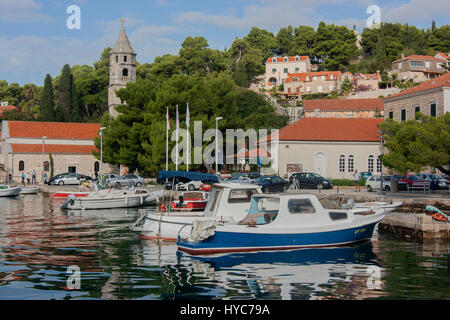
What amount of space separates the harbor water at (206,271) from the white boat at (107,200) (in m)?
12.1

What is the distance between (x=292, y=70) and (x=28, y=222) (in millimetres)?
123498

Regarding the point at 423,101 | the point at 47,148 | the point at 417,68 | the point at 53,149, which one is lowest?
the point at 53,149

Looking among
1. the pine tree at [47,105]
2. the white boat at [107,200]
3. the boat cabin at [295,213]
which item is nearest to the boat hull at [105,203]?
the white boat at [107,200]

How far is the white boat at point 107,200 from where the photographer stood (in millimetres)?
36000

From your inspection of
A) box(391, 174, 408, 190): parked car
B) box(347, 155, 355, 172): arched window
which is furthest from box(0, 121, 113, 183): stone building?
box(391, 174, 408, 190): parked car

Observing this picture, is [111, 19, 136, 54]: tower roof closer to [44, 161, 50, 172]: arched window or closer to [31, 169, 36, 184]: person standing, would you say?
[44, 161, 50, 172]: arched window

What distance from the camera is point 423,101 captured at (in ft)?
164

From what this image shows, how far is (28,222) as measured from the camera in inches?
1124

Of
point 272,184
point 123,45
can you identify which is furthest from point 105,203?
point 123,45

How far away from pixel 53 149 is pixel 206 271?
6741 centimetres

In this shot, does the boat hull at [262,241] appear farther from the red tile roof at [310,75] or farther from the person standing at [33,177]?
the red tile roof at [310,75]

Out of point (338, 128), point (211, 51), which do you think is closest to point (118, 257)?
point (338, 128)

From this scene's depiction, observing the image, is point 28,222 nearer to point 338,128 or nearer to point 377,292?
point 377,292

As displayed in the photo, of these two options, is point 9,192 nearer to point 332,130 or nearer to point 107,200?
point 107,200
